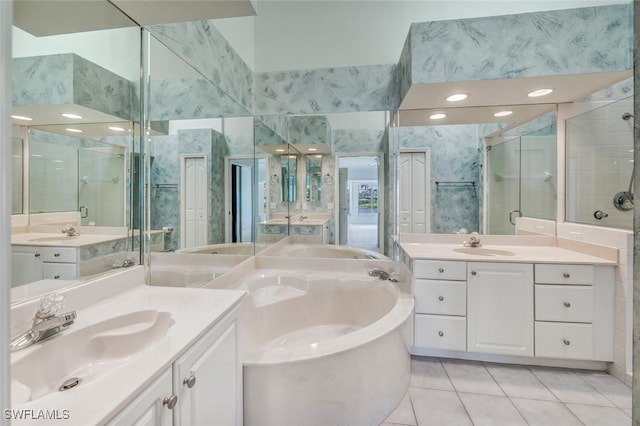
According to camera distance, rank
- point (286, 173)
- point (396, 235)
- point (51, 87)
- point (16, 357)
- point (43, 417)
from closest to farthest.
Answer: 1. point (43, 417)
2. point (16, 357)
3. point (51, 87)
4. point (396, 235)
5. point (286, 173)

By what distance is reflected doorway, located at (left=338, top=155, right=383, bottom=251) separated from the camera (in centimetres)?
271

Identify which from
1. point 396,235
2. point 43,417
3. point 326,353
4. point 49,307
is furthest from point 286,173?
point 43,417

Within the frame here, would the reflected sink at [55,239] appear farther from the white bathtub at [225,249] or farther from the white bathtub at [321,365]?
the white bathtub at [321,365]

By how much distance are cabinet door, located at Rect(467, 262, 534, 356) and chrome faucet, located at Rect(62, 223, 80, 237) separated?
239 centimetres

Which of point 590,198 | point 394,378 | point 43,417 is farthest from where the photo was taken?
point 590,198

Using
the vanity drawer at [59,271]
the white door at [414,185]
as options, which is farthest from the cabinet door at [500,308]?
the vanity drawer at [59,271]

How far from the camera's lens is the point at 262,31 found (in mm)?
2633

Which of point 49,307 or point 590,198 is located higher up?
point 590,198

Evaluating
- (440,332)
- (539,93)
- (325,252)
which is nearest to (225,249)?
(325,252)

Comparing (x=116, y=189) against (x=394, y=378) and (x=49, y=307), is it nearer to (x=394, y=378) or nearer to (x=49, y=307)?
(x=49, y=307)

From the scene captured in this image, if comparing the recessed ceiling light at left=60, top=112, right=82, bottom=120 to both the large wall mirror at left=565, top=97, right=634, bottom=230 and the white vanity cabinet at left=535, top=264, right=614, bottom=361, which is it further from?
the large wall mirror at left=565, top=97, right=634, bottom=230

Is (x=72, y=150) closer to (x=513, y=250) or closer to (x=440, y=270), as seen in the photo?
(x=440, y=270)

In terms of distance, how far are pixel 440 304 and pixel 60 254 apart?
230 cm

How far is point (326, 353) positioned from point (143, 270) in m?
1.01
